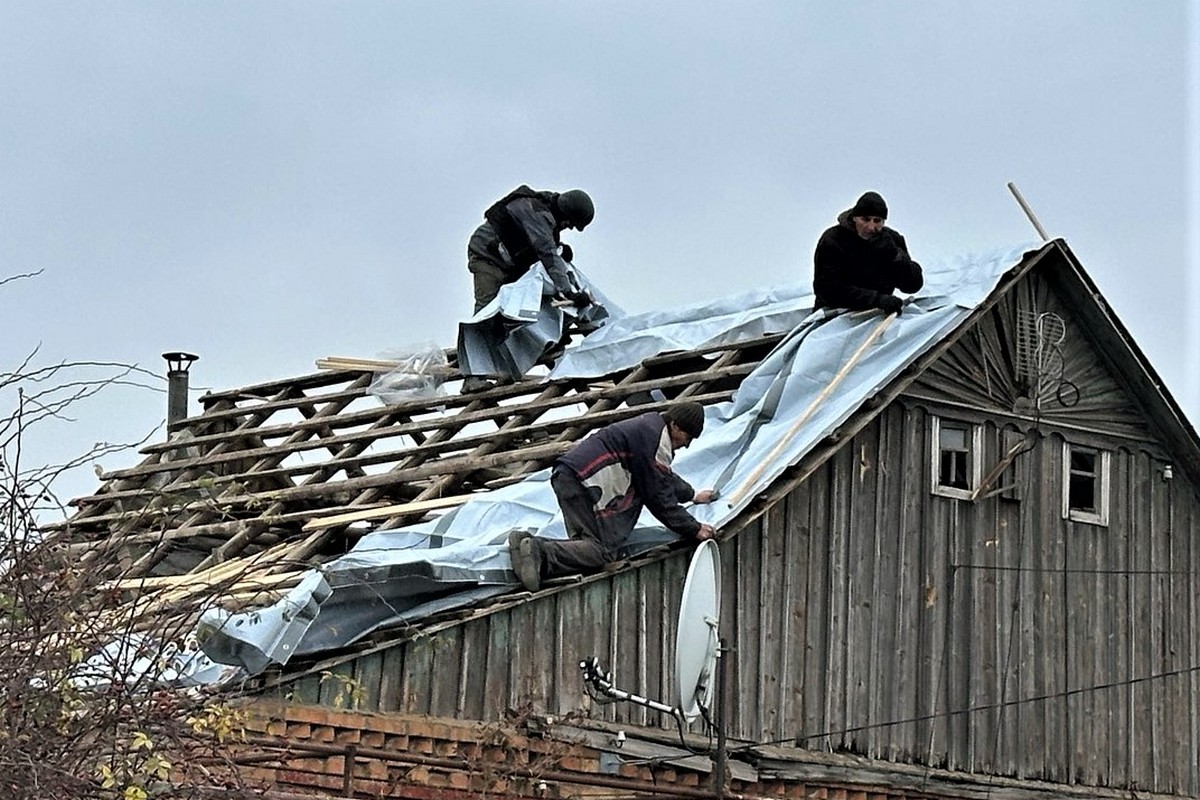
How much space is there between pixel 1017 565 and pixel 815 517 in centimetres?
237

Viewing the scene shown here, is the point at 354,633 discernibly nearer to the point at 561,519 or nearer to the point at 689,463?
the point at 561,519

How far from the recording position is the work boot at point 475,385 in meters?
18.1

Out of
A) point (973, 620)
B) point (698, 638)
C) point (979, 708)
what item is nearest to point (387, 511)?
point (698, 638)

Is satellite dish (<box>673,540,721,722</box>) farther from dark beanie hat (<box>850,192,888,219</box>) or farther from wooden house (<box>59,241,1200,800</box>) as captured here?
dark beanie hat (<box>850,192,888,219</box>)

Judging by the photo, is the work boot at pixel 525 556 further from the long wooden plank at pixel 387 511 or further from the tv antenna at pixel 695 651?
the long wooden plank at pixel 387 511

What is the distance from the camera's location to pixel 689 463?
14992 mm

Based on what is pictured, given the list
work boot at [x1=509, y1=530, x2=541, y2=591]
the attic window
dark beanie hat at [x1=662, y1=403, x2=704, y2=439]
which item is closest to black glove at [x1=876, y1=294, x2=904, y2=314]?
the attic window

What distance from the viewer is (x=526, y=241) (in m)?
18.6

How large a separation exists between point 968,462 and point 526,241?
435 cm

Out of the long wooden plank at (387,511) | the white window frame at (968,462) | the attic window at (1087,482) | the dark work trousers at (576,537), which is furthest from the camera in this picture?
the attic window at (1087,482)

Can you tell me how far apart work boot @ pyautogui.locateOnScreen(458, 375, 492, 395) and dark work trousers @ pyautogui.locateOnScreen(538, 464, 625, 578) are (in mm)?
4431

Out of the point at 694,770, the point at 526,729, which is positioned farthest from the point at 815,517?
the point at 526,729

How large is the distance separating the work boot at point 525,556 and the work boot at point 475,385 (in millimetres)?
4854

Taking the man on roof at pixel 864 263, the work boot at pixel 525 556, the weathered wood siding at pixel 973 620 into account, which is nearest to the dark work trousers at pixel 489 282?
the man on roof at pixel 864 263
